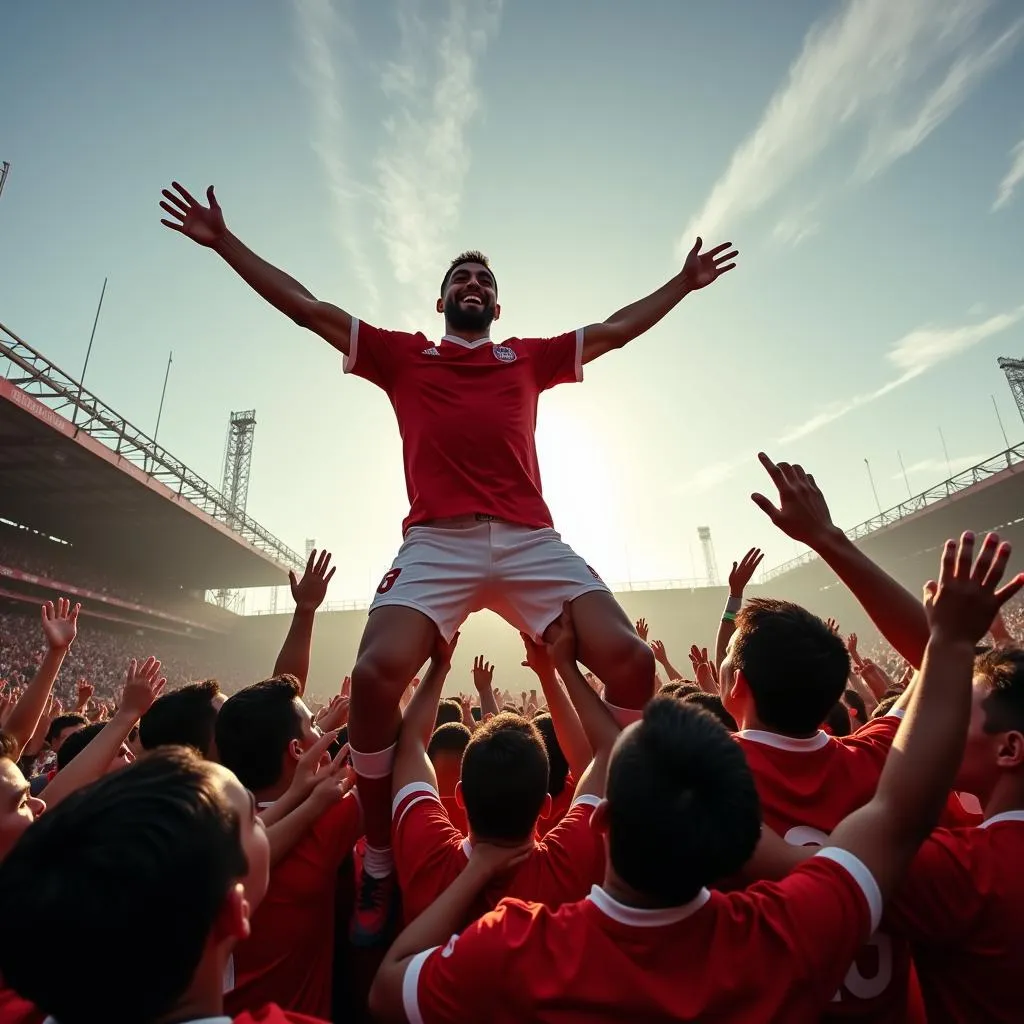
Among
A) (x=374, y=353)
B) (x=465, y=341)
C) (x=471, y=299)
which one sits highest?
(x=471, y=299)

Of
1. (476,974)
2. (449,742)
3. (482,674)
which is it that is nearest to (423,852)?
(476,974)

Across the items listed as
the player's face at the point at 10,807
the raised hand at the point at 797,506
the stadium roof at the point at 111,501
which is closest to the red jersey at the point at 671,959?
the raised hand at the point at 797,506

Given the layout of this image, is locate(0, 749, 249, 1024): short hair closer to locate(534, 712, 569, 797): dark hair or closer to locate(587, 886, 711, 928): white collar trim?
locate(587, 886, 711, 928): white collar trim

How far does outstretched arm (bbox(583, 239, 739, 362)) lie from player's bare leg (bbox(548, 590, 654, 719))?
1.54 m

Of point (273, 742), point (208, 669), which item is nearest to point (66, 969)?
point (273, 742)

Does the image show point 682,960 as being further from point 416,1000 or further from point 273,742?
point 273,742

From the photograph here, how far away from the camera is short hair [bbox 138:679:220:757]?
111 inches

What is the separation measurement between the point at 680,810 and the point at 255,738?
1.74m

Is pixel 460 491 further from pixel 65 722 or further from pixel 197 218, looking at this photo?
pixel 65 722

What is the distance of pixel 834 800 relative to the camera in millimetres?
1905

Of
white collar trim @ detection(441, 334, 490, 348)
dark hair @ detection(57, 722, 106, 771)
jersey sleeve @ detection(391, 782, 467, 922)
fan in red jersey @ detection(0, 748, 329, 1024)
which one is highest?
white collar trim @ detection(441, 334, 490, 348)

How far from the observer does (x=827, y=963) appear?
4.16 ft

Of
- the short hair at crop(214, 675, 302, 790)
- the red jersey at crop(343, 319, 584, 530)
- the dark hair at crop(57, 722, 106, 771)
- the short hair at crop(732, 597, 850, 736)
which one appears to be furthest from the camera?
the dark hair at crop(57, 722, 106, 771)

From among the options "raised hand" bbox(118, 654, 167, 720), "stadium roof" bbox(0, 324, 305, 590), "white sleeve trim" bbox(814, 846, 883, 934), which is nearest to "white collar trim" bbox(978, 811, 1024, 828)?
"white sleeve trim" bbox(814, 846, 883, 934)
